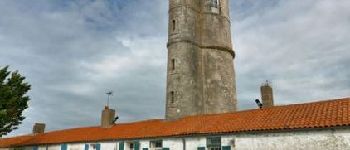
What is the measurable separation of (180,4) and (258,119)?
15647 millimetres

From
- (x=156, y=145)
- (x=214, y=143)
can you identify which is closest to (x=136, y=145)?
(x=156, y=145)

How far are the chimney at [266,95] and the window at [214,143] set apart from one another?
5436 mm

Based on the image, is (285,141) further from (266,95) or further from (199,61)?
(199,61)

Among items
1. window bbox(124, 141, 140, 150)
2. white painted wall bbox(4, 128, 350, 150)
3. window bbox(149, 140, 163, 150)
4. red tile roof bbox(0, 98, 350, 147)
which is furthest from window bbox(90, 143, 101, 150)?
white painted wall bbox(4, 128, 350, 150)

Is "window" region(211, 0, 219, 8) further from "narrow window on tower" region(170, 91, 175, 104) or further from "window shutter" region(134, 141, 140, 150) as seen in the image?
"window shutter" region(134, 141, 140, 150)

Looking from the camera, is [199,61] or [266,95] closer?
[266,95]

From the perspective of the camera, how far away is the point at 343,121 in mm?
16922

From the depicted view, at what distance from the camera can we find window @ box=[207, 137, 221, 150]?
21.3 m

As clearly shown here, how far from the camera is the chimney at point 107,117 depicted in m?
32.5

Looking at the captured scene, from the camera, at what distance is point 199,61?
109ft

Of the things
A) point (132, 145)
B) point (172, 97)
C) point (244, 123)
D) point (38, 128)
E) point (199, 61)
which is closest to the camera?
point (244, 123)

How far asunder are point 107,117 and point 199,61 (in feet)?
31.8

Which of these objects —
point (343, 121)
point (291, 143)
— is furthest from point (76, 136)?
point (343, 121)

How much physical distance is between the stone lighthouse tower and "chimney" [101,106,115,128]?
5495mm
